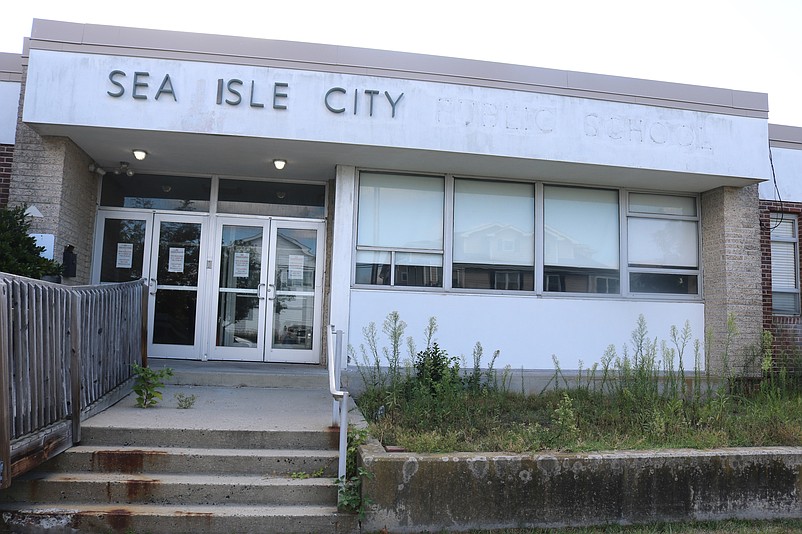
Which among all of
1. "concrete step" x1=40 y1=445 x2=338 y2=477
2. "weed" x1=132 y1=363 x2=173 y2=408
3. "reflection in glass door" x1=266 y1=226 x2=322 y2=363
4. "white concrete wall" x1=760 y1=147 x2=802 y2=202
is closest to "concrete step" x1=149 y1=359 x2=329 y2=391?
"reflection in glass door" x1=266 y1=226 x2=322 y2=363

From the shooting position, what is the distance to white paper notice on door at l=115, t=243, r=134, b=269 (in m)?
8.95

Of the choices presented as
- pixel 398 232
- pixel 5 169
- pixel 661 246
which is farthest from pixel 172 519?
pixel 661 246

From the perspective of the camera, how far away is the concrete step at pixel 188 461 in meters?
4.79

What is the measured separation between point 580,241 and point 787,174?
3.57 meters

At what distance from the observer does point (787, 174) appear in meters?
9.38

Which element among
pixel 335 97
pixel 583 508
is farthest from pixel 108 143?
pixel 583 508

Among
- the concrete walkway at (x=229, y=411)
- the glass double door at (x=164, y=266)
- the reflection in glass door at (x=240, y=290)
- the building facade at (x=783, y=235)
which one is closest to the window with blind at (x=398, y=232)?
the reflection in glass door at (x=240, y=290)

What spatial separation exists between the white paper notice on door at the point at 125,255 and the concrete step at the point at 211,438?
14.4 ft

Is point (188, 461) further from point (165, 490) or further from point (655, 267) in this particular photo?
point (655, 267)

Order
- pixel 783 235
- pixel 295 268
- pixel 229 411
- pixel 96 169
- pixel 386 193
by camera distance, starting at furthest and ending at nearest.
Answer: pixel 783 235 < pixel 295 268 < pixel 96 169 < pixel 386 193 < pixel 229 411

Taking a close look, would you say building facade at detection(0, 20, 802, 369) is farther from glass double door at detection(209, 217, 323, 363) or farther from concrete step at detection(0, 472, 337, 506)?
concrete step at detection(0, 472, 337, 506)

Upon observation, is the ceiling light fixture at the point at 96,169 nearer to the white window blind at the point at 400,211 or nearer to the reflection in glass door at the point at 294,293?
the reflection in glass door at the point at 294,293

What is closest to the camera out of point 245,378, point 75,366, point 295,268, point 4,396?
point 4,396

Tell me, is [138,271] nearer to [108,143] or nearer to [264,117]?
[108,143]
